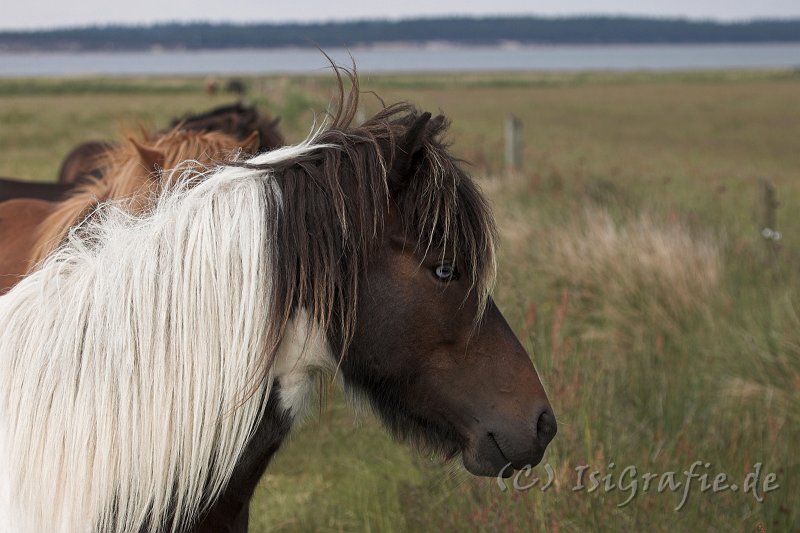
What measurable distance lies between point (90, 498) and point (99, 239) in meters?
0.67

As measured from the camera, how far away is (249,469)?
2238mm

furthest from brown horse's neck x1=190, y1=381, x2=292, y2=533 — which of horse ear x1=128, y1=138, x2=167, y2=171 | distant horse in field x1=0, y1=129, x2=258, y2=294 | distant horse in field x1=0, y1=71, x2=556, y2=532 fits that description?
horse ear x1=128, y1=138, x2=167, y2=171

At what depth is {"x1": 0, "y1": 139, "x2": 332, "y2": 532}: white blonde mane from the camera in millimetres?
2027

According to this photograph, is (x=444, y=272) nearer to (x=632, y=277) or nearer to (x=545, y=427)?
(x=545, y=427)

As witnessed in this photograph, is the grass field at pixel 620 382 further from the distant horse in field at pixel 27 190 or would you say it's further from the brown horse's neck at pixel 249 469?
the distant horse in field at pixel 27 190

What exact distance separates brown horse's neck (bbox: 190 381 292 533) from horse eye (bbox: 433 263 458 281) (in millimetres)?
493

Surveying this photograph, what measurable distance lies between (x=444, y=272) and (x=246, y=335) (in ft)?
1.74

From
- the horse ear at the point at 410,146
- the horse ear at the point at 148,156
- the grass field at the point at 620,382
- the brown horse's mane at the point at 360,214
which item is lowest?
the grass field at the point at 620,382

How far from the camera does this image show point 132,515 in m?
2.05

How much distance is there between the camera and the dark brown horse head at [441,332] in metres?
2.15

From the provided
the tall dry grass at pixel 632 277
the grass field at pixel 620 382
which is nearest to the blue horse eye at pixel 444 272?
the grass field at pixel 620 382

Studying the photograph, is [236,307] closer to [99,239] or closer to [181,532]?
[99,239]

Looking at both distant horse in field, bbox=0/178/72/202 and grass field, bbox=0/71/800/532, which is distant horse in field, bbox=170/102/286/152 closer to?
grass field, bbox=0/71/800/532

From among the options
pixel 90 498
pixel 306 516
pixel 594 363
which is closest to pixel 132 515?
pixel 90 498
